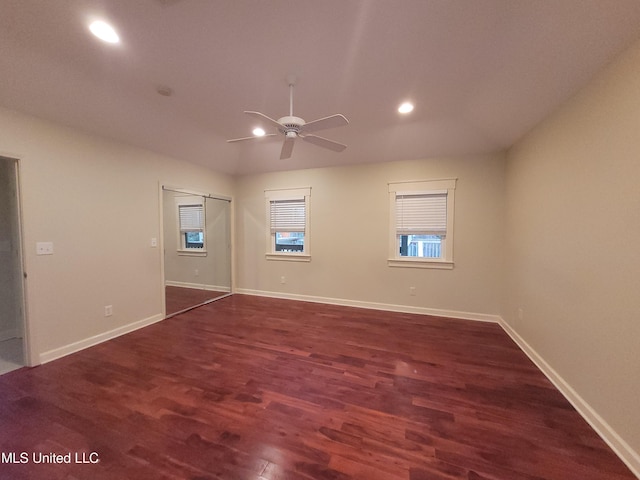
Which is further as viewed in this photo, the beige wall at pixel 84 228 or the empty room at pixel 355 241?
the beige wall at pixel 84 228

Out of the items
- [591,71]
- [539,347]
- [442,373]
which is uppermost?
[591,71]

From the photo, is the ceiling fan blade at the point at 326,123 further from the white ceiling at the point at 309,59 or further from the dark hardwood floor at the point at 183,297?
the dark hardwood floor at the point at 183,297

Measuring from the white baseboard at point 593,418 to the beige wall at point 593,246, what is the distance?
2 centimetres

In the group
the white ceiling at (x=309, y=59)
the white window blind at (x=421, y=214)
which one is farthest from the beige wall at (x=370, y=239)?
the white ceiling at (x=309, y=59)

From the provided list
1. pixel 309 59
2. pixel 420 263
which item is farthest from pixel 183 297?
pixel 309 59

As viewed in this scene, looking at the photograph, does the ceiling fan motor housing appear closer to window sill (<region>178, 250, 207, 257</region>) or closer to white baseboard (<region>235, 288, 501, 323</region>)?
white baseboard (<region>235, 288, 501, 323</region>)

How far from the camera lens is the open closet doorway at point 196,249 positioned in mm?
4350

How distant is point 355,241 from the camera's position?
4.39 m

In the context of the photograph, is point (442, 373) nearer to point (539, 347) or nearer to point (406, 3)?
point (539, 347)

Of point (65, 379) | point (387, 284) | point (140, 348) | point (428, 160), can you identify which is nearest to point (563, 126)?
point (428, 160)

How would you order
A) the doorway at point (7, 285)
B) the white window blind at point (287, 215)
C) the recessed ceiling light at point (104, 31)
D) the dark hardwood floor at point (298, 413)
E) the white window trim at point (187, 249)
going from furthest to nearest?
the white window blind at point (287, 215), the white window trim at point (187, 249), the doorway at point (7, 285), the recessed ceiling light at point (104, 31), the dark hardwood floor at point (298, 413)

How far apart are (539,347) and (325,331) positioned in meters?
2.35

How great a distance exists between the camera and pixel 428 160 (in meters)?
3.93

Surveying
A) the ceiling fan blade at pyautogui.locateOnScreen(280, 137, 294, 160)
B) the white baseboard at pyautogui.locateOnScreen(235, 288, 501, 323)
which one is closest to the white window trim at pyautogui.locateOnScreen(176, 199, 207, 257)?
the white baseboard at pyautogui.locateOnScreen(235, 288, 501, 323)
